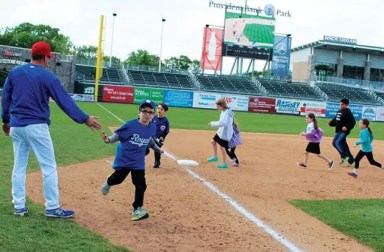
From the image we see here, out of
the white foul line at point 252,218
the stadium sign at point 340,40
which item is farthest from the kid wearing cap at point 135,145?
the stadium sign at point 340,40

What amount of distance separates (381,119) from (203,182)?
153ft

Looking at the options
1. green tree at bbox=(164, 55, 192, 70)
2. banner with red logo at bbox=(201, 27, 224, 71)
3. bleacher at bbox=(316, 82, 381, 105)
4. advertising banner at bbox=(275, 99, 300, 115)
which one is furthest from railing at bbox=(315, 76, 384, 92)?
green tree at bbox=(164, 55, 192, 70)

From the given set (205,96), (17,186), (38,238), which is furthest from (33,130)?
(205,96)

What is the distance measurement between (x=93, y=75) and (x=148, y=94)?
7.64 meters

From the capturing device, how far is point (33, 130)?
512 cm

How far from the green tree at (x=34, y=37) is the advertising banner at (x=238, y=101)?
184 ft

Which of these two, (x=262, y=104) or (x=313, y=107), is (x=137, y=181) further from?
(x=313, y=107)

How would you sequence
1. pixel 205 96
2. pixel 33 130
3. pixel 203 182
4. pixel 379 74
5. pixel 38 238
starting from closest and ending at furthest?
1. pixel 38 238
2. pixel 33 130
3. pixel 203 182
4. pixel 205 96
5. pixel 379 74

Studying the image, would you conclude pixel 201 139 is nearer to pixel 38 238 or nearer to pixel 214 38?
pixel 38 238

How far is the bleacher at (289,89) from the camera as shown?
5356 centimetres

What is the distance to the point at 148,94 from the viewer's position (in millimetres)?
46812

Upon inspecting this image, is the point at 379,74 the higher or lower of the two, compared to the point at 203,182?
higher

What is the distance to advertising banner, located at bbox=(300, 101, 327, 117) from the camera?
49.1m

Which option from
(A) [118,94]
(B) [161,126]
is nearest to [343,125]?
(B) [161,126]
